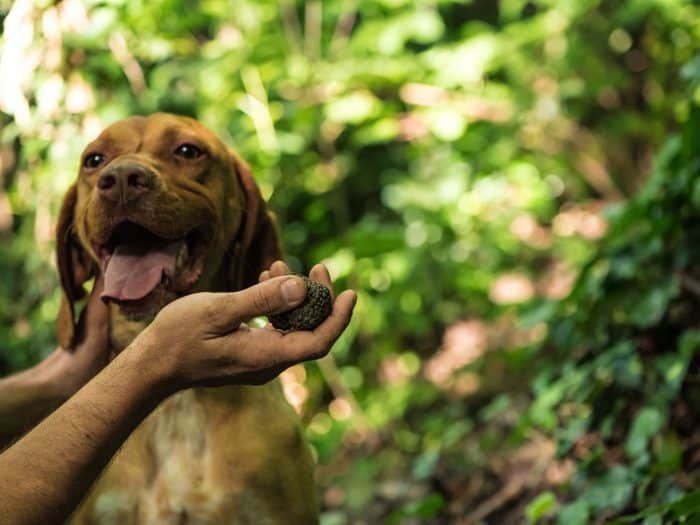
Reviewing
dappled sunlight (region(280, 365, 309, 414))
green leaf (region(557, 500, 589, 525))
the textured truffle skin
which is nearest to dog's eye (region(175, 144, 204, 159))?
the textured truffle skin

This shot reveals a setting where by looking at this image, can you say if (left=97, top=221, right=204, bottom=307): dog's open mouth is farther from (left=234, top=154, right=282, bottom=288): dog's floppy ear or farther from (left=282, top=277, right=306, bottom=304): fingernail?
(left=282, top=277, right=306, bottom=304): fingernail

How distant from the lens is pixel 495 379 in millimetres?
5059

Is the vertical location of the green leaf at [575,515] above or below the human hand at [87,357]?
below

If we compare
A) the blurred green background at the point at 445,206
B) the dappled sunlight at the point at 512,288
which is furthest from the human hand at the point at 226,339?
the dappled sunlight at the point at 512,288

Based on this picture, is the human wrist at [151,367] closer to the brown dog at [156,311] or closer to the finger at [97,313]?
the brown dog at [156,311]

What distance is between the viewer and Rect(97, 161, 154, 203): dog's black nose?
220 cm

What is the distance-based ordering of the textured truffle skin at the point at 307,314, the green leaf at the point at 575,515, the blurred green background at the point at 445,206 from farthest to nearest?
the blurred green background at the point at 445,206, the green leaf at the point at 575,515, the textured truffle skin at the point at 307,314

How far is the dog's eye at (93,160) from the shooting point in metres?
2.48

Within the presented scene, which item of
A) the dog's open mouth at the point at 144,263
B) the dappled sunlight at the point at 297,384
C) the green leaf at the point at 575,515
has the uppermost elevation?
the dog's open mouth at the point at 144,263

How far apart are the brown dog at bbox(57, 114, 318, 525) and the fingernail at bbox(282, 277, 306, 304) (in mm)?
625

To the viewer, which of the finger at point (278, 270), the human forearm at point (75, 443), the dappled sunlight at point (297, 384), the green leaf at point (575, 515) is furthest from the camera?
the dappled sunlight at point (297, 384)

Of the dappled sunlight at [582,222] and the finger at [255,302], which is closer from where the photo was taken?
the finger at [255,302]

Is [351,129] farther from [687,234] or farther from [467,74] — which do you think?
[687,234]

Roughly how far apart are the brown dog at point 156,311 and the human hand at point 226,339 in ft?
1.83
